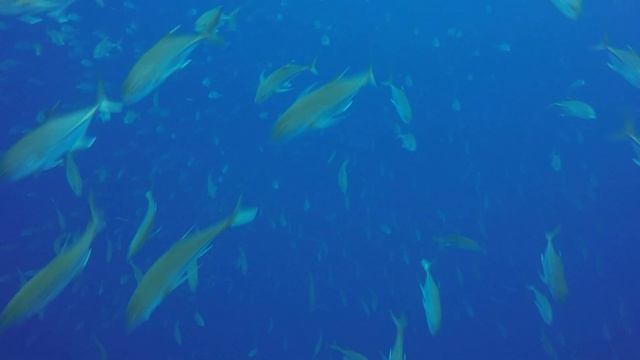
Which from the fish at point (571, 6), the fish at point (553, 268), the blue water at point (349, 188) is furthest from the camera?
the blue water at point (349, 188)

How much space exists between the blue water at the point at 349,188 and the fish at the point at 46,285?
29.0 ft

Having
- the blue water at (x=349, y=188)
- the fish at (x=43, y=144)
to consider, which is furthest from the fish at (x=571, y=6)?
the blue water at (x=349, y=188)

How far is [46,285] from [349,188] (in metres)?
14.2

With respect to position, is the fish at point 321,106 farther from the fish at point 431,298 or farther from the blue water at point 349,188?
the blue water at point 349,188

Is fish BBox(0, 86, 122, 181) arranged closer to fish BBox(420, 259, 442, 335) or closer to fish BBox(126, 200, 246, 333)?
fish BBox(126, 200, 246, 333)

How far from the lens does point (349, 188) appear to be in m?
16.3

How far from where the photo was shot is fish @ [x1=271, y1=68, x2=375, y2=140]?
2707mm

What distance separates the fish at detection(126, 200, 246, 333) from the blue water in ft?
29.5

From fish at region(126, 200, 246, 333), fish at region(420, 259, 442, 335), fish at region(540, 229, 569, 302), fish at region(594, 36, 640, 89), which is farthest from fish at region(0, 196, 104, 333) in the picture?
fish at region(594, 36, 640, 89)

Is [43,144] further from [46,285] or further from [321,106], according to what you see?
[321,106]

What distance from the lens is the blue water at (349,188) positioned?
40.6 feet

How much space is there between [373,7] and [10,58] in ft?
36.7

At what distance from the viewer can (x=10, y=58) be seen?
1284 cm

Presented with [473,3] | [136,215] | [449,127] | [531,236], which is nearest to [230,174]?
[136,215]
